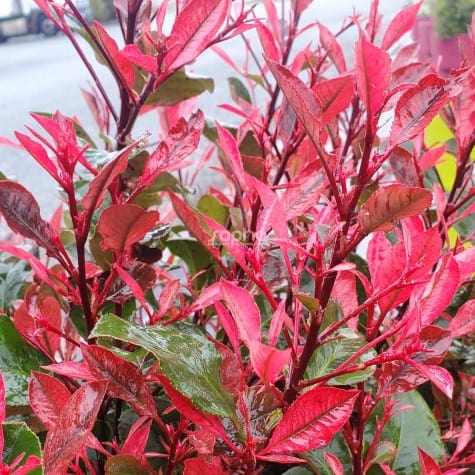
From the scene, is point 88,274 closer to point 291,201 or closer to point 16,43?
point 291,201

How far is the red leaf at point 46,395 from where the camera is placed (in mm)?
→ 387

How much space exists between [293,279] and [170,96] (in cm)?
32

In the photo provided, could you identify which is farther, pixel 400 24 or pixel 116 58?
pixel 400 24

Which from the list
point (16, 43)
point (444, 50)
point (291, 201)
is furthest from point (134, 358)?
point (16, 43)

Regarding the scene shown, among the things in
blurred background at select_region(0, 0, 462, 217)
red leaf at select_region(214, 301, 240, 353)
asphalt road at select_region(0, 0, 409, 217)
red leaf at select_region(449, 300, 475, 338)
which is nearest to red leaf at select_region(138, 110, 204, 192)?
red leaf at select_region(214, 301, 240, 353)

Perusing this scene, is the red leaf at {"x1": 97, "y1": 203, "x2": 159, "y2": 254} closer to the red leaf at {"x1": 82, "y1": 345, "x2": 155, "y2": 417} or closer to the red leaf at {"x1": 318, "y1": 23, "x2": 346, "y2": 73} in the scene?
the red leaf at {"x1": 82, "y1": 345, "x2": 155, "y2": 417}

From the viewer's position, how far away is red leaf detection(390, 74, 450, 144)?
13.6 inches

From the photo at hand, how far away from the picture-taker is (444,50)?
456cm

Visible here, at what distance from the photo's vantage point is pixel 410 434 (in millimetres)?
493

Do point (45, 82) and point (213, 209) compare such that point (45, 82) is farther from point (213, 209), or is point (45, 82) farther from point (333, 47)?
point (333, 47)

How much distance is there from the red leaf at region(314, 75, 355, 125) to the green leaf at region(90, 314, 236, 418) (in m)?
0.20

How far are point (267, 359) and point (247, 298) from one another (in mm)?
50

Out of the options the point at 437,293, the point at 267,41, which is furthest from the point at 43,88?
the point at 437,293

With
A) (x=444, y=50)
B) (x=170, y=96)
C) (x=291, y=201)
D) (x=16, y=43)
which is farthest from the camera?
(x=16, y=43)
